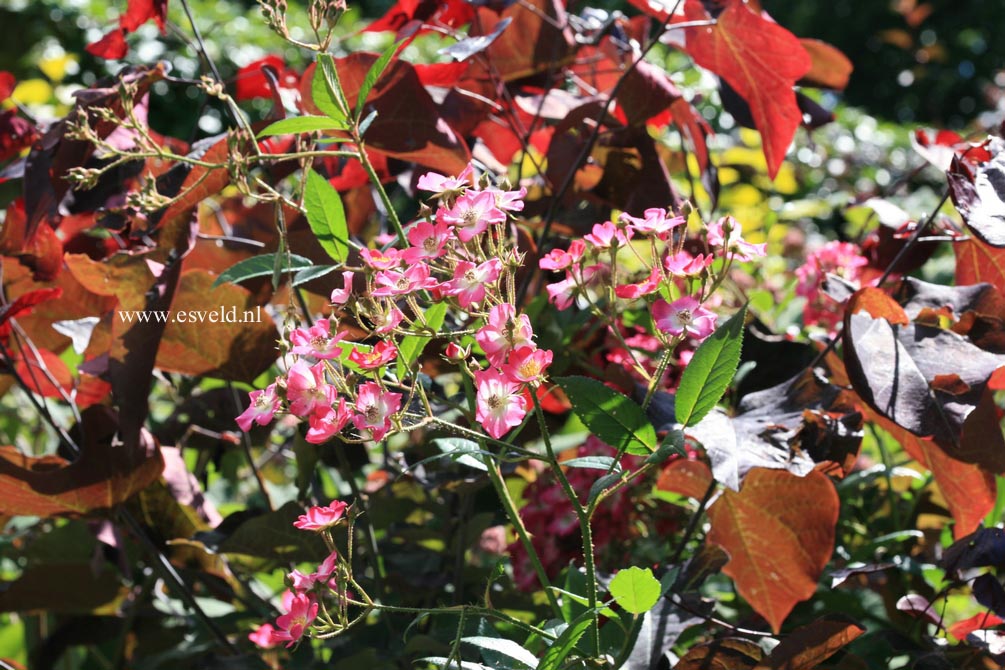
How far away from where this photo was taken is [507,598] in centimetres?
111

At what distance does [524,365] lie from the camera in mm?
617

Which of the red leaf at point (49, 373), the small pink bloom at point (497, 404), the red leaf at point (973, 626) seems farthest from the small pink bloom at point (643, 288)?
the red leaf at point (49, 373)

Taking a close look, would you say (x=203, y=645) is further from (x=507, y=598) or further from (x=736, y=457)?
(x=736, y=457)

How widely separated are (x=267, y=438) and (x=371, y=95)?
515 millimetres

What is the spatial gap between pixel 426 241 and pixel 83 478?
49 cm

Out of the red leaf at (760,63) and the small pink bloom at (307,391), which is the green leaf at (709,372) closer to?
the small pink bloom at (307,391)

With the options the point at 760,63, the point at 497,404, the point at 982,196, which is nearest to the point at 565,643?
the point at 497,404

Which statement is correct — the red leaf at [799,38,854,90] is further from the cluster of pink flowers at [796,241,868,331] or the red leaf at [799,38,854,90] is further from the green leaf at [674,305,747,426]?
the green leaf at [674,305,747,426]

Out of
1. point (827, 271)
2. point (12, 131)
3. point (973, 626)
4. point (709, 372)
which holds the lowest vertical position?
point (973, 626)

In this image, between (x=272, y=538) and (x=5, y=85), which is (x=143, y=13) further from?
(x=272, y=538)

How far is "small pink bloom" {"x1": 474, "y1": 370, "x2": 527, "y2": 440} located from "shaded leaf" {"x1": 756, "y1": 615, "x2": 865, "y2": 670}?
323 millimetres

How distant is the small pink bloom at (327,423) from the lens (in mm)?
643

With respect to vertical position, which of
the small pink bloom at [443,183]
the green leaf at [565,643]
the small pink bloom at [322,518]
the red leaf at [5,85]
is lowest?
the green leaf at [565,643]

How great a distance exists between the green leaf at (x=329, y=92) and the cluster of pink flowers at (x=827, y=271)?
62 cm
